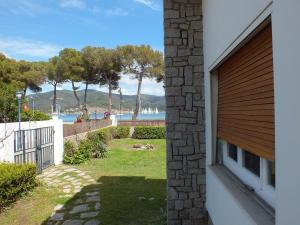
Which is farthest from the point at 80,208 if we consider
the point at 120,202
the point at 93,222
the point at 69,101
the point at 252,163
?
the point at 69,101

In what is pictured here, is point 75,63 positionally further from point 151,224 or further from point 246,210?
point 246,210

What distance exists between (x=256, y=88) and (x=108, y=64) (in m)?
29.8

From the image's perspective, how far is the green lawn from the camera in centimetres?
700

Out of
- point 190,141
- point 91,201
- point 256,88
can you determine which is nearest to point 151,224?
point 190,141

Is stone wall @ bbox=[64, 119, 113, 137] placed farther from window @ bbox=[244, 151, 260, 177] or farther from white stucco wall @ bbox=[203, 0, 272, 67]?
window @ bbox=[244, 151, 260, 177]

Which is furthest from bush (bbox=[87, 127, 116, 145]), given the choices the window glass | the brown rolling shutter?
the window glass

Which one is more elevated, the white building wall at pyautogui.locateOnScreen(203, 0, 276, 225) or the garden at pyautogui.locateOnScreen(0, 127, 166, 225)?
the white building wall at pyautogui.locateOnScreen(203, 0, 276, 225)

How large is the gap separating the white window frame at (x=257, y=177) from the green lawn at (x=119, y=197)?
9.22 feet

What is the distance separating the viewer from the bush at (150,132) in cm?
2308

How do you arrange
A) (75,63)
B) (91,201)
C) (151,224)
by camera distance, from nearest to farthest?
(151,224) → (91,201) → (75,63)

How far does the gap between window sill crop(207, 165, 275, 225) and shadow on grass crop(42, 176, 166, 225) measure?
290 cm

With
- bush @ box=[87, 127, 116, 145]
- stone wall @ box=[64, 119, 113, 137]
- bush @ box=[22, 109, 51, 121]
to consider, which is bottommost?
bush @ box=[87, 127, 116, 145]

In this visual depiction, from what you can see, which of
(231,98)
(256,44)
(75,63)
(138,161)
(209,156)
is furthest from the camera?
(75,63)

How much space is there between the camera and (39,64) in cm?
3347
